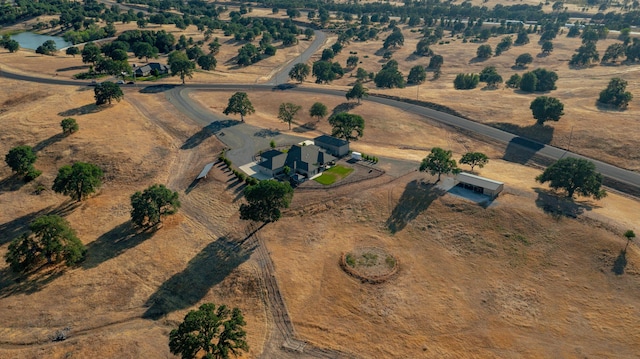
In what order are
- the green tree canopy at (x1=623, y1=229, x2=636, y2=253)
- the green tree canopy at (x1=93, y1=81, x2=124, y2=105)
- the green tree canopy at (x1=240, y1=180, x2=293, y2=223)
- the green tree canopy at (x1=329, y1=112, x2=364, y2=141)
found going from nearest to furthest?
the green tree canopy at (x1=623, y1=229, x2=636, y2=253)
the green tree canopy at (x1=240, y1=180, x2=293, y2=223)
the green tree canopy at (x1=329, y1=112, x2=364, y2=141)
the green tree canopy at (x1=93, y1=81, x2=124, y2=105)

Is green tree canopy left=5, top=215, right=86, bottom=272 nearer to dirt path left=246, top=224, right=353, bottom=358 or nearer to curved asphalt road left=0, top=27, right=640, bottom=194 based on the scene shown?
dirt path left=246, top=224, right=353, bottom=358

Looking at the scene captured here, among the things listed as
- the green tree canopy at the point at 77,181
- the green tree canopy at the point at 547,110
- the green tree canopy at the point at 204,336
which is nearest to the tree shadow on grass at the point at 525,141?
the green tree canopy at the point at 547,110

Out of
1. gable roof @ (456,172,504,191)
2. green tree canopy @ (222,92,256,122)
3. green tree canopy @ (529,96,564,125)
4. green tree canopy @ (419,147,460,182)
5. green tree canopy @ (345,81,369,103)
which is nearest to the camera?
gable roof @ (456,172,504,191)

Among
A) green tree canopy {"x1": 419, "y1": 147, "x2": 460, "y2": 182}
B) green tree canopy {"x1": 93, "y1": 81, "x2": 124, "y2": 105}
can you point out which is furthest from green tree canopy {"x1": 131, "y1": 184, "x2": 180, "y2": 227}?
green tree canopy {"x1": 93, "y1": 81, "x2": 124, "y2": 105}

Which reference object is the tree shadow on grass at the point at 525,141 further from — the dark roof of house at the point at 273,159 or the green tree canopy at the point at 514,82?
the dark roof of house at the point at 273,159

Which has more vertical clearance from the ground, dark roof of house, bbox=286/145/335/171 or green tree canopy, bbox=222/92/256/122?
green tree canopy, bbox=222/92/256/122

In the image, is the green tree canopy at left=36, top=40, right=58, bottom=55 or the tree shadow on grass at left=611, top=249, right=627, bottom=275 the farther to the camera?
the green tree canopy at left=36, top=40, right=58, bottom=55
